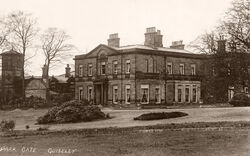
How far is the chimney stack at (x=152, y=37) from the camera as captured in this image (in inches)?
2308

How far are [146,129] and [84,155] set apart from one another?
325 inches

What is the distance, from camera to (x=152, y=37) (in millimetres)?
58844

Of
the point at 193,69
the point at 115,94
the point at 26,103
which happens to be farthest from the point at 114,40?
the point at 26,103

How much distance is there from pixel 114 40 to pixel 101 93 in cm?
771

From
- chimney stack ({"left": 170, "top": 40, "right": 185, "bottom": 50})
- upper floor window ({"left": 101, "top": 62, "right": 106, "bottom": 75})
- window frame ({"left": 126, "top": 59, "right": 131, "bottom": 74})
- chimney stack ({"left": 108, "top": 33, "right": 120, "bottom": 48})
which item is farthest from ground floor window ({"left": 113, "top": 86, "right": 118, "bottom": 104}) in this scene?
chimney stack ({"left": 170, "top": 40, "right": 185, "bottom": 50})

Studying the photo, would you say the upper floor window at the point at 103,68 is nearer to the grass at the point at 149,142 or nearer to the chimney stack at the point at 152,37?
the chimney stack at the point at 152,37

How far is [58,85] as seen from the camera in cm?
7200

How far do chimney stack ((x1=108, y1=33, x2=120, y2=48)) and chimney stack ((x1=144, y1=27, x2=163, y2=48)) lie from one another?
367 cm

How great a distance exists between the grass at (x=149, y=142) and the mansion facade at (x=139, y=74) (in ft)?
98.1

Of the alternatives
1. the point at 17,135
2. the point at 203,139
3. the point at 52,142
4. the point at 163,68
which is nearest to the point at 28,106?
the point at 163,68

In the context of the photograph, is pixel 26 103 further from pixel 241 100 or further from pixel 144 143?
pixel 144 143

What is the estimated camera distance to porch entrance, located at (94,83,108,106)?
56.7 meters

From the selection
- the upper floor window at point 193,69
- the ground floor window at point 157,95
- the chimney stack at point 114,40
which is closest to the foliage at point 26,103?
the chimney stack at point 114,40

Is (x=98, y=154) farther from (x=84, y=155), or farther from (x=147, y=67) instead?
(x=147, y=67)
